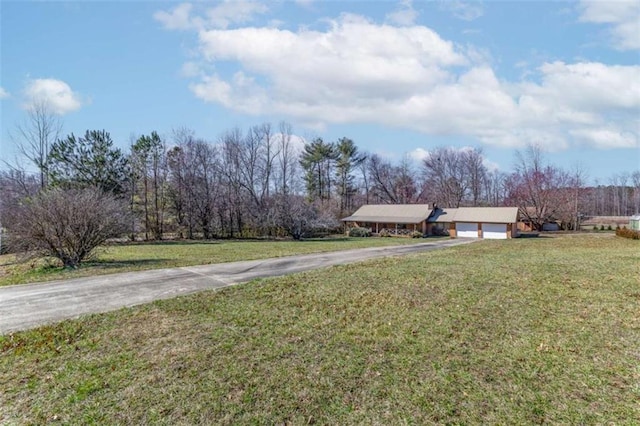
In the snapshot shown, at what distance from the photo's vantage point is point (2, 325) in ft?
20.6

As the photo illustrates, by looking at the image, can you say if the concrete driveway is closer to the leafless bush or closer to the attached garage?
the leafless bush

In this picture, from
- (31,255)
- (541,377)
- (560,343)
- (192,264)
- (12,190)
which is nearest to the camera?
(541,377)

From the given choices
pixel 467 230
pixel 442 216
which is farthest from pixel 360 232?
pixel 467 230

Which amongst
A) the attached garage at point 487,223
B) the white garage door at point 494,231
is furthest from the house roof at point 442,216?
the white garage door at point 494,231

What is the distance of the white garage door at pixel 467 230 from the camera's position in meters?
34.7

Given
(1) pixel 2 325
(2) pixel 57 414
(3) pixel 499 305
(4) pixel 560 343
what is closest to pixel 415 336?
(4) pixel 560 343

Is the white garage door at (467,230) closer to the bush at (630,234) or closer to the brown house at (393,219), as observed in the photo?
the brown house at (393,219)

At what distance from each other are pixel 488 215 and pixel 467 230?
2.41m

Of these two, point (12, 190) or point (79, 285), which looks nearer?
point (79, 285)

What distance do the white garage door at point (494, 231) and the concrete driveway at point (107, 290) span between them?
86.0 feet

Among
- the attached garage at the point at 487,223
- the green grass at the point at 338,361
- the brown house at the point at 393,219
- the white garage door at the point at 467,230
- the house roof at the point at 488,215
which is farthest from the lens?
the brown house at the point at 393,219

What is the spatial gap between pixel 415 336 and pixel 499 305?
2.76m

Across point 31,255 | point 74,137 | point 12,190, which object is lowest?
point 31,255

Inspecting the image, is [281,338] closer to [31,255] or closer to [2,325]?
[2,325]
